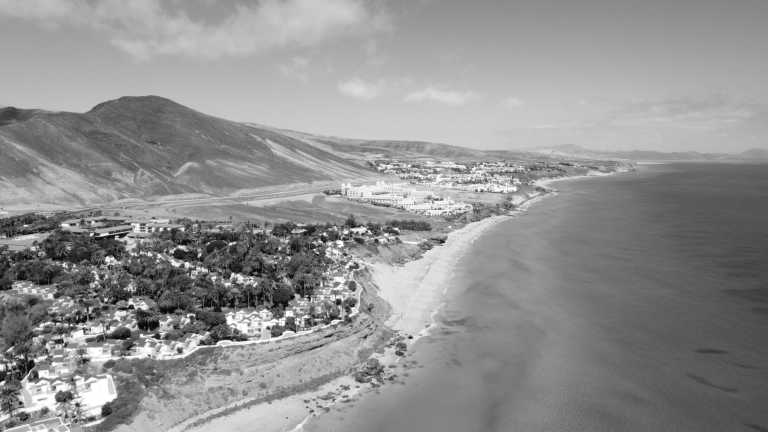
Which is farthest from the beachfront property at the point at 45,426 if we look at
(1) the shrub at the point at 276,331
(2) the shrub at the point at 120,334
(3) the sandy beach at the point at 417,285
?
(3) the sandy beach at the point at 417,285

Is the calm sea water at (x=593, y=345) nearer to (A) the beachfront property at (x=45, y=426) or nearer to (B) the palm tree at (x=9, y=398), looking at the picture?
(A) the beachfront property at (x=45, y=426)

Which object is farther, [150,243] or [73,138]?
[73,138]

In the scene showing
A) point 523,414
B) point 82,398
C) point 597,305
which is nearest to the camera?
point 82,398

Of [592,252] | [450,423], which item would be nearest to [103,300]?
[450,423]

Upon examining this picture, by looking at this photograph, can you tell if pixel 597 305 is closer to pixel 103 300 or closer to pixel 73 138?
pixel 103 300

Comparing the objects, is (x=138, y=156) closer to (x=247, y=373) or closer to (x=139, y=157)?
(x=139, y=157)
